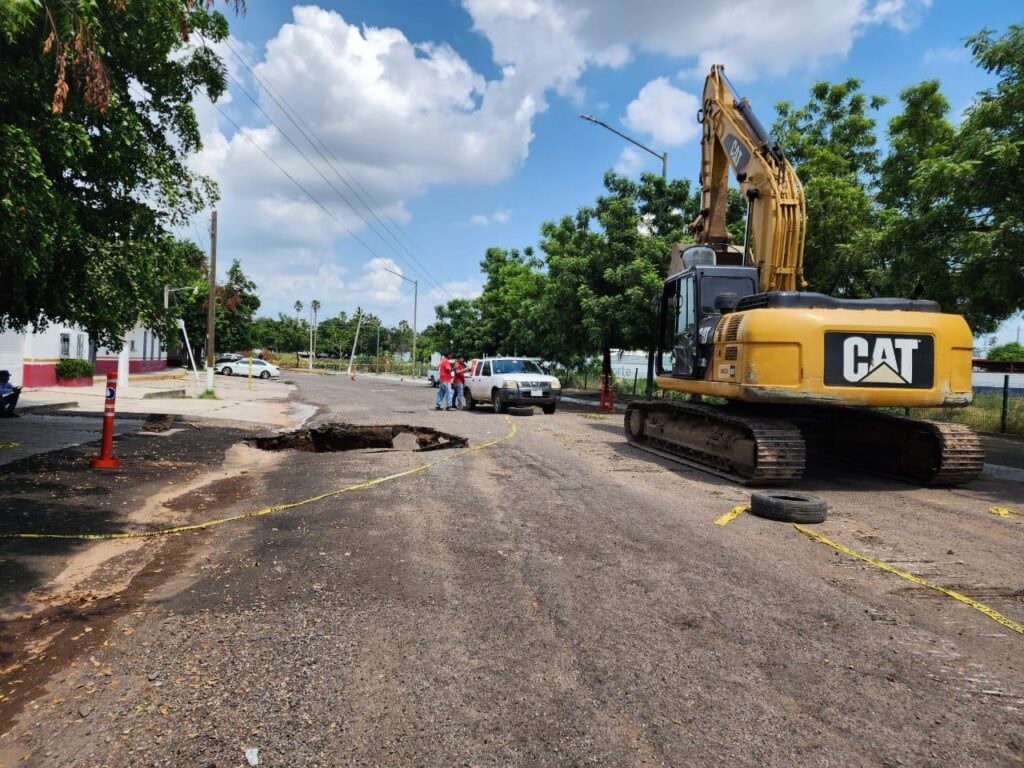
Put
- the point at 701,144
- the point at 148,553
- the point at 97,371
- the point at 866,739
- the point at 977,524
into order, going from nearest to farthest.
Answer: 1. the point at 866,739
2. the point at 148,553
3. the point at 977,524
4. the point at 701,144
5. the point at 97,371

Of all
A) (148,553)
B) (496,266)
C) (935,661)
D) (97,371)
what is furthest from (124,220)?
(496,266)

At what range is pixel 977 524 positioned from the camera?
662 cm

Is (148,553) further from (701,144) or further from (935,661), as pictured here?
(701,144)

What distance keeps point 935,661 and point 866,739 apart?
1.07 metres

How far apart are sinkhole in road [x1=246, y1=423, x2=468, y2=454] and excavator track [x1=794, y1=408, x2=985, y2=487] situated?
6218 millimetres

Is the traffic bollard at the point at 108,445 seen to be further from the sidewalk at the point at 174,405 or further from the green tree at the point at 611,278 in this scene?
the green tree at the point at 611,278

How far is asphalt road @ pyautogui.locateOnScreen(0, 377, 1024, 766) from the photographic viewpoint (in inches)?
104

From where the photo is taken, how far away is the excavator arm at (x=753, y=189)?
380 inches

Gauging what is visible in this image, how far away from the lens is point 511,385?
19.6 metres

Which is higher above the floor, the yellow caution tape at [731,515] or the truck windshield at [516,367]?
the truck windshield at [516,367]

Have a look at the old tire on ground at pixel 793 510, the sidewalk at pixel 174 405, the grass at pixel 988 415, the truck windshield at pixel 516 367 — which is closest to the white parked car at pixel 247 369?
the sidewalk at pixel 174 405

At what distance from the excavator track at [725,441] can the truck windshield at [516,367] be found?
339 inches

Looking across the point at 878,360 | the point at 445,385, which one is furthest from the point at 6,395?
the point at 878,360

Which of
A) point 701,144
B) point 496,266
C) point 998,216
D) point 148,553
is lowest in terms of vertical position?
point 148,553
